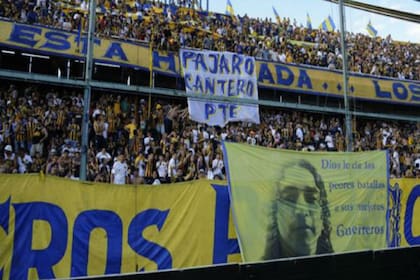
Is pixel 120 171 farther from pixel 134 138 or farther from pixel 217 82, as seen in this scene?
pixel 217 82

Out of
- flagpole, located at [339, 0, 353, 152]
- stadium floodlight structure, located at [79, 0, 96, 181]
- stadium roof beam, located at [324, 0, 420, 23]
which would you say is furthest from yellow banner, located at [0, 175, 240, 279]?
stadium roof beam, located at [324, 0, 420, 23]

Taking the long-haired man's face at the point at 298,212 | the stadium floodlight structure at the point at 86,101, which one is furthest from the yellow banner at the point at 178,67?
the stadium floodlight structure at the point at 86,101

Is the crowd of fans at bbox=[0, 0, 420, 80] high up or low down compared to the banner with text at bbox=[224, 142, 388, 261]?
up

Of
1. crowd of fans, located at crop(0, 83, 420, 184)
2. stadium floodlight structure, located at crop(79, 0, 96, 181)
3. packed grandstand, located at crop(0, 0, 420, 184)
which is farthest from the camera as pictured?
packed grandstand, located at crop(0, 0, 420, 184)

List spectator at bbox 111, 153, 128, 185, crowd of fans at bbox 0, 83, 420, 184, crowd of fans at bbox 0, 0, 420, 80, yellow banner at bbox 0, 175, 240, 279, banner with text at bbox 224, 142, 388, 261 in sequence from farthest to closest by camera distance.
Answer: crowd of fans at bbox 0, 0, 420, 80
crowd of fans at bbox 0, 83, 420, 184
spectator at bbox 111, 153, 128, 185
banner with text at bbox 224, 142, 388, 261
yellow banner at bbox 0, 175, 240, 279

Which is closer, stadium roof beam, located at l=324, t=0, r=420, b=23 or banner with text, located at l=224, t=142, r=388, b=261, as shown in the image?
banner with text, located at l=224, t=142, r=388, b=261

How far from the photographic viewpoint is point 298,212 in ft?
17.7

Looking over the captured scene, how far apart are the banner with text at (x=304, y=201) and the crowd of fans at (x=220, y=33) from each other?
3985mm

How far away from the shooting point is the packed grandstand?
737 centimetres

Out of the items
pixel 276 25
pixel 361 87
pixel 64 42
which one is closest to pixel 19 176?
pixel 64 42

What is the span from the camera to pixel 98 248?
430 centimetres

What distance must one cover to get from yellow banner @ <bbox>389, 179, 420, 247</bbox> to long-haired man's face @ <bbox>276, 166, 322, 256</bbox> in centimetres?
155

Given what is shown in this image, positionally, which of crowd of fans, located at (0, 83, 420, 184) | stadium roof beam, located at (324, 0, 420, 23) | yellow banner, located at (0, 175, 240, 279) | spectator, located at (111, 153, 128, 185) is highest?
stadium roof beam, located at (324, 0, 420, 23)

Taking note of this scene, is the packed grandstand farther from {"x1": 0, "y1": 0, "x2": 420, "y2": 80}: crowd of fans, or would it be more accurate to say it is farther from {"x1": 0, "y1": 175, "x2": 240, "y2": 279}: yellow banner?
{"x1": 0, "y1": 175, "x2": 240, "y2": 279}: yellow banner
